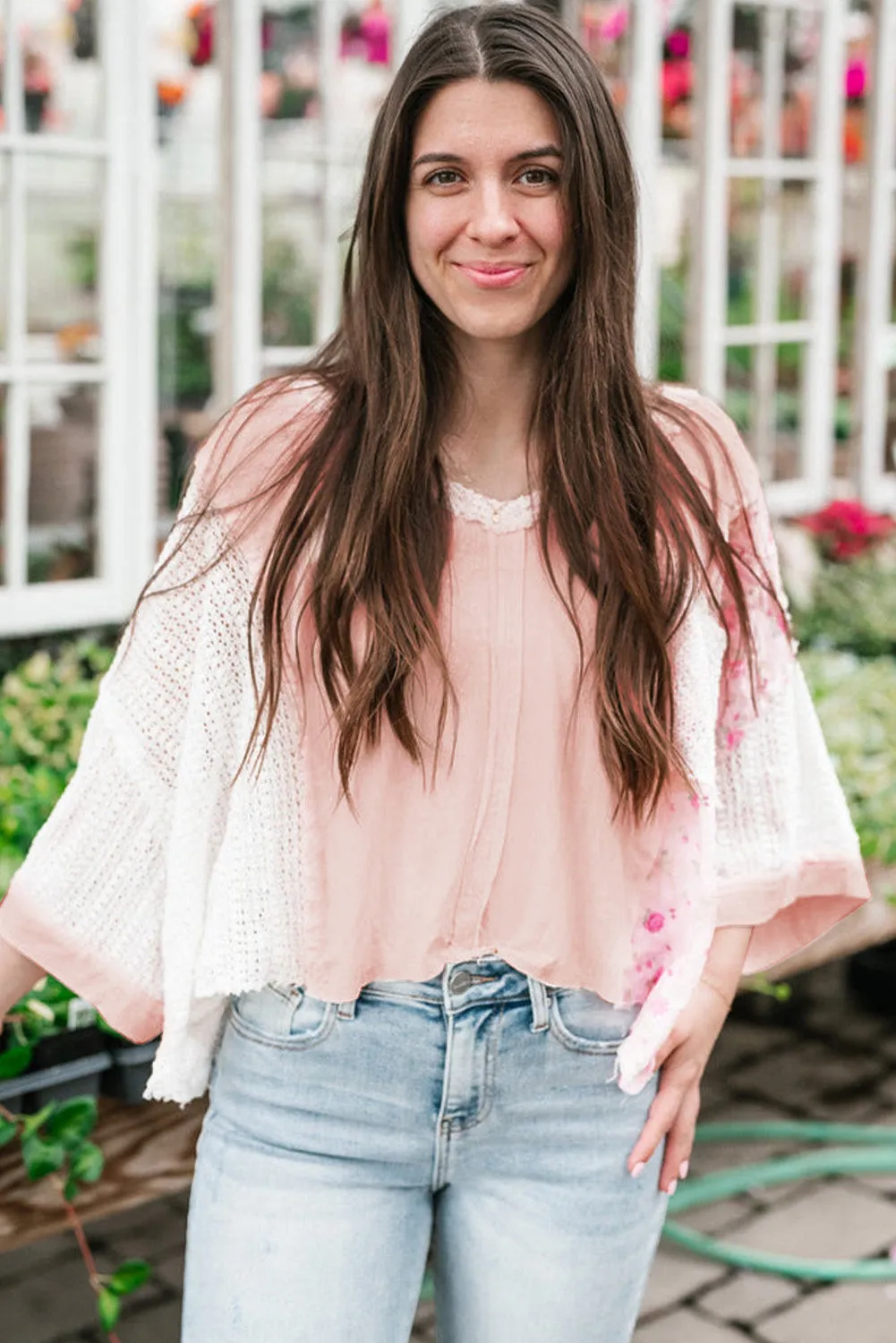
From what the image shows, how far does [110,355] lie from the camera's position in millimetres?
4227

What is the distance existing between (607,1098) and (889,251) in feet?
18.2

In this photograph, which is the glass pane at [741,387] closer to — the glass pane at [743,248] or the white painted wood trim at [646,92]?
the glass pane at [743,248]

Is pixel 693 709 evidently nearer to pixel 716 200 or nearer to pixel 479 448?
pixel 479 448

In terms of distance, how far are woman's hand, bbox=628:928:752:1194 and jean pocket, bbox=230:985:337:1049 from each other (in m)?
0.31

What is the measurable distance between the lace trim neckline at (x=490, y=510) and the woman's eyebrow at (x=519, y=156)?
0.27 meters

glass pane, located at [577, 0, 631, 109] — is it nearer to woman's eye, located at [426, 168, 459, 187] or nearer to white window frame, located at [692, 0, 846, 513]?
white window frame, located at [692, 0, 846, 513]

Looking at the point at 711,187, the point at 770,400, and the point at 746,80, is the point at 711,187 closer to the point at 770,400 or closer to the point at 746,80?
the point at 746,80

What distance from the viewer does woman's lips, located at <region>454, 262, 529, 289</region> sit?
152cm

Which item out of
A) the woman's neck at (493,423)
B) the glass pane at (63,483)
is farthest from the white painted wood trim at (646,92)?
the woman's neck at (493,423)

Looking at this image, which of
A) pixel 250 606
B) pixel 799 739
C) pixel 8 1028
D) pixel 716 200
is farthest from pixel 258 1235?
pixel 716 200

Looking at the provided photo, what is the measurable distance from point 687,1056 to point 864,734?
2432 mm

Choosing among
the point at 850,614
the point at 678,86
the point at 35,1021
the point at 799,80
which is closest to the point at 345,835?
the point at 35,1021

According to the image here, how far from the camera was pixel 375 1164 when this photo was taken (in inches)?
61.1

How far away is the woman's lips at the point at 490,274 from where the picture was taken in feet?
5.00
